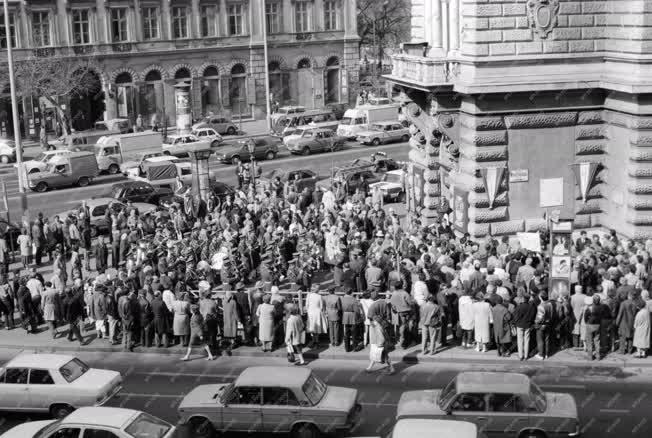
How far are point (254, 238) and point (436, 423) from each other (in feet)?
54.7

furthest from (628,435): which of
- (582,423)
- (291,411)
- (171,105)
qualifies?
(171,105)

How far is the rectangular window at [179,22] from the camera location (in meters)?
75.8

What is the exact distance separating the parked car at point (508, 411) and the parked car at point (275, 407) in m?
1.49

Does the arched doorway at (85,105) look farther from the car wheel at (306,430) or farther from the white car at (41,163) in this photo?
the car wheel at (306,430)

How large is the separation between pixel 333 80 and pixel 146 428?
68.5 metres

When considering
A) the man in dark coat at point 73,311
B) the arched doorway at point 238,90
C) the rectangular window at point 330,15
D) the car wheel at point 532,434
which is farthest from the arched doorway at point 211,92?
the car wheel at point 532,434

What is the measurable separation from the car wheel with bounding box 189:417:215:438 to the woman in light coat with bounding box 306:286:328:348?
586 centimetres

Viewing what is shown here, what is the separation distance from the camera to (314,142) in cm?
6031

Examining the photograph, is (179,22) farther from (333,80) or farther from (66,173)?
(66,173)

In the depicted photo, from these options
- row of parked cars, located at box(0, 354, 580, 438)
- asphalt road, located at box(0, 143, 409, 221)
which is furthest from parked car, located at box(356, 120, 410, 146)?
row of parked cars, located at box(0, 354, 580, 438)

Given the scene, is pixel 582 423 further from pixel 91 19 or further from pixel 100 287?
pixel 91 19

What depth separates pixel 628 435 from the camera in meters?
19.3

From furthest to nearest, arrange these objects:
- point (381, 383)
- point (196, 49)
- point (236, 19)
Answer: point (236, 19) → point (196, 49) → point (381, 383)

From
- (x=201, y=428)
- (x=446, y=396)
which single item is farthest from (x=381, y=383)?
(x=201, y=428)
